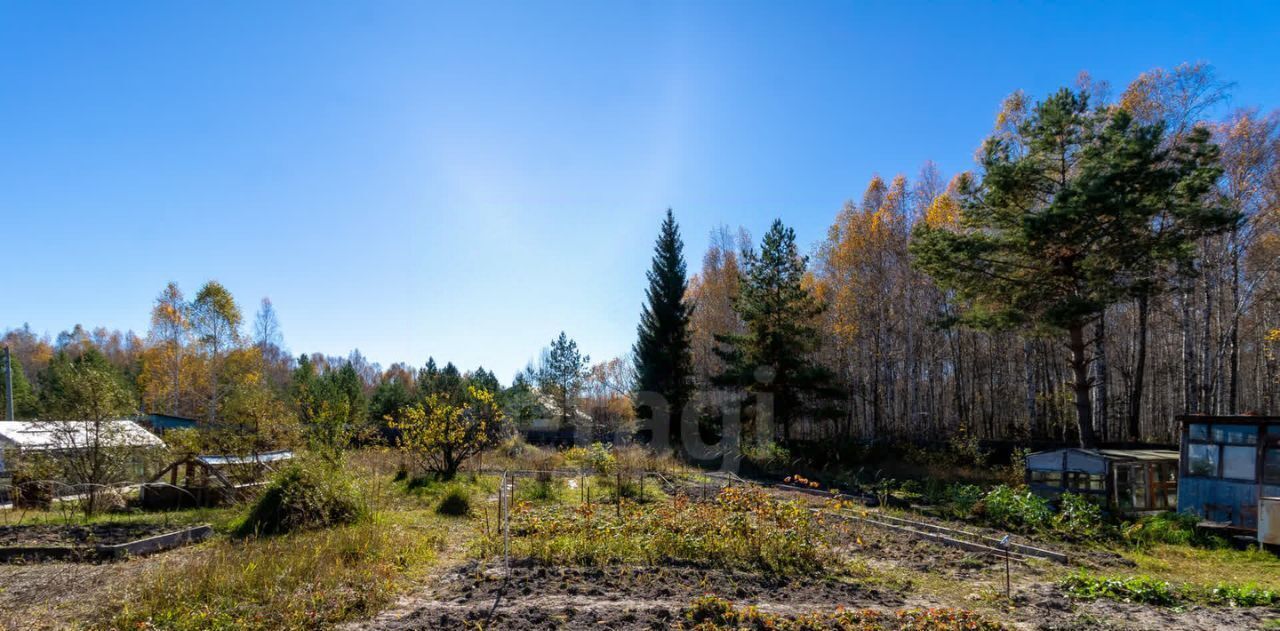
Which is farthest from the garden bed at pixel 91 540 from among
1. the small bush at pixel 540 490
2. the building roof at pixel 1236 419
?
the building roof at pixel 1236 419

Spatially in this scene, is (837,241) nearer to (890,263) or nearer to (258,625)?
(890,263)

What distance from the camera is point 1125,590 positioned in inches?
259

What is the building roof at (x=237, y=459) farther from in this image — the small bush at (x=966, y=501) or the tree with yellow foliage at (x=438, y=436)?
the small bush at (x=966, y=501)

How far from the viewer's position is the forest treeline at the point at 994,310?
48.2 feet

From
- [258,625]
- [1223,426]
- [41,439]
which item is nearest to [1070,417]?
[1223,426]

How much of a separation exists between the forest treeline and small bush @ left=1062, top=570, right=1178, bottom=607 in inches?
400

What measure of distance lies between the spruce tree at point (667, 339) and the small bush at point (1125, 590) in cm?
2201

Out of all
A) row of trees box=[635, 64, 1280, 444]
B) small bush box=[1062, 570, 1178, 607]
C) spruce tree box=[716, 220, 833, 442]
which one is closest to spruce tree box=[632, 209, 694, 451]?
row of trees box=[635, 64, 1280, 444]

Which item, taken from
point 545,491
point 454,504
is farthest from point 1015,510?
point 454,504

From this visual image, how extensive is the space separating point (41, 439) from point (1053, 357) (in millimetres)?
33589

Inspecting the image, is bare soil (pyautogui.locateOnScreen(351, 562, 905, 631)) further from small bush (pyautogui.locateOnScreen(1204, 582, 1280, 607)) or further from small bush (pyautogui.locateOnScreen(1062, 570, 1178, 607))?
small bush (pyautogui.locateOnScreen(1204, 582, 1280, 607))

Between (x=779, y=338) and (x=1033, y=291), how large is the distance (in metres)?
8.53

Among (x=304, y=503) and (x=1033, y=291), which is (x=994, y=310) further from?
(x=304, y=503)

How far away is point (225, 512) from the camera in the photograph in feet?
36.3
